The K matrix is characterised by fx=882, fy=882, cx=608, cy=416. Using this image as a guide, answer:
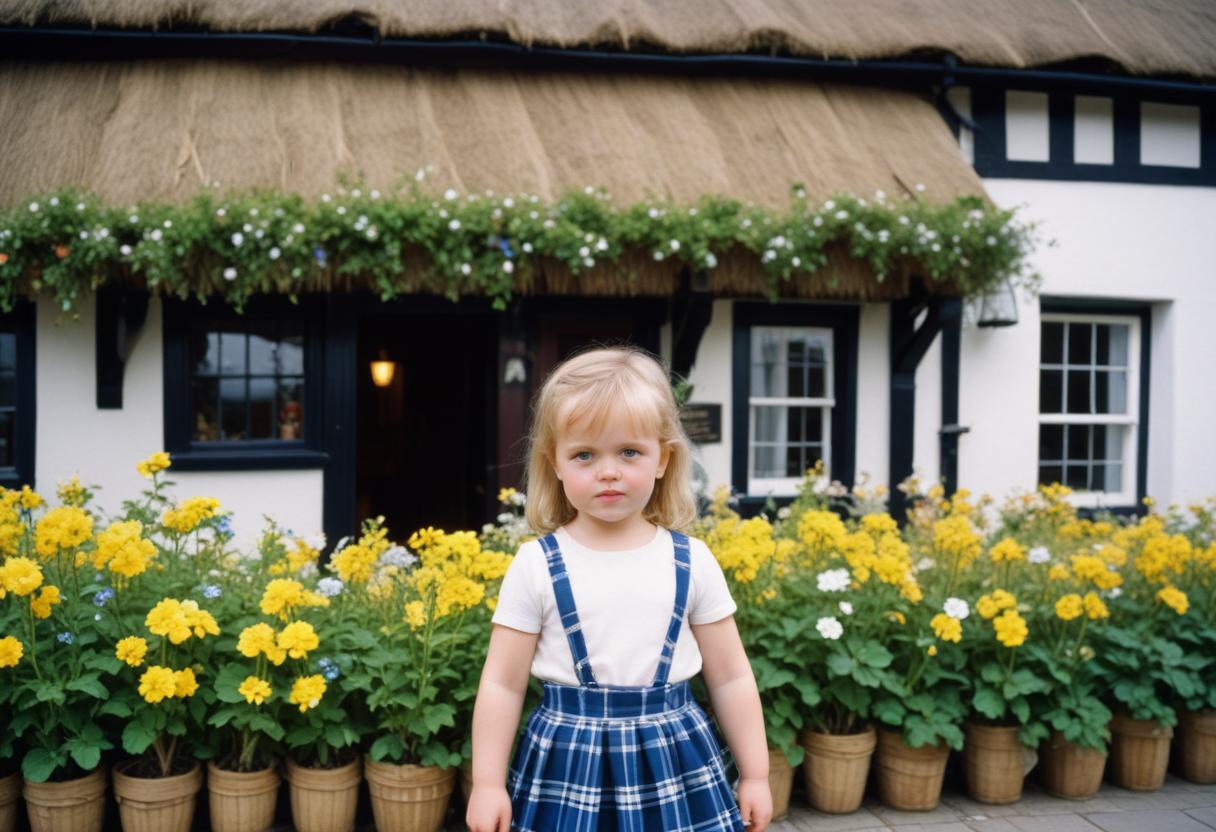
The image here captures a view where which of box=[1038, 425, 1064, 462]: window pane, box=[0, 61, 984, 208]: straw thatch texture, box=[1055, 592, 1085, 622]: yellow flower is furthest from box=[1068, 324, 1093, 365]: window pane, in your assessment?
box=[1055, 592, 1085, 622]: yellow flower

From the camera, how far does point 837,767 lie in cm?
317

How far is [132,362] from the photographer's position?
5695 mm

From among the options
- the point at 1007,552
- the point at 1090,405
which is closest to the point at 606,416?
the point at 1007,552

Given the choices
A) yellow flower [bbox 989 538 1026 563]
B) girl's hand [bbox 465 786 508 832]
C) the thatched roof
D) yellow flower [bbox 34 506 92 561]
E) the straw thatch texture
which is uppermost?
the thatched roof

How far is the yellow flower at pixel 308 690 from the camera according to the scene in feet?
8.47

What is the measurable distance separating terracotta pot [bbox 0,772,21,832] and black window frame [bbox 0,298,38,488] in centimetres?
337

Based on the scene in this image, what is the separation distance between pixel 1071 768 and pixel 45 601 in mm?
3592

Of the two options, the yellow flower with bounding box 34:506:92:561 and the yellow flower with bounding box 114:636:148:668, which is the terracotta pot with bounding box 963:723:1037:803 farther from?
the yellow flower with bounding box 34:506:92:561

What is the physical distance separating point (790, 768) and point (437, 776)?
1229 millimetres

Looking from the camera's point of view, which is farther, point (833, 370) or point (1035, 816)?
point (833, 370)

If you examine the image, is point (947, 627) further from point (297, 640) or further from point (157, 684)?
point (157, 684)

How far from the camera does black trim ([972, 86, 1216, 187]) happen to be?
6.89 meters

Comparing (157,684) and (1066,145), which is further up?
(1066,145)

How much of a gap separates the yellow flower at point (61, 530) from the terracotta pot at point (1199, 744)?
13.6ft
